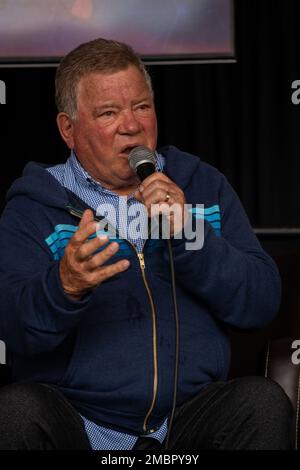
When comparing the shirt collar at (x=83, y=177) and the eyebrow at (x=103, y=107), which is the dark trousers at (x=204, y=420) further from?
the eyebrow at (x=103, y=107)

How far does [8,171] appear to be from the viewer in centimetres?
333

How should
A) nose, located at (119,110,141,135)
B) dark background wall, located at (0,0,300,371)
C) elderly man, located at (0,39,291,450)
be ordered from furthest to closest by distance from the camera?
dark background wall, located at (0,0,300,371)
nose, located at (119,110,141,135)
elderly man, located at (0,39,291,450)

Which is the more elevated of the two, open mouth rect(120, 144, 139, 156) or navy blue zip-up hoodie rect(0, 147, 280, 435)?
open mouth rect(120, 144, 139, 156)

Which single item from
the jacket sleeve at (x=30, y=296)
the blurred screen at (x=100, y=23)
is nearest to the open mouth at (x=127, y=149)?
the jacket sleeve at (x=30, y=296)

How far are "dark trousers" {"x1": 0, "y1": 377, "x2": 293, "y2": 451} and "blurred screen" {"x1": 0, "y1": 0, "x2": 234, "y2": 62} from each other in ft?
5.06

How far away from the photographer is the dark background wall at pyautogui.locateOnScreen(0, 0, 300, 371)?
123 inches

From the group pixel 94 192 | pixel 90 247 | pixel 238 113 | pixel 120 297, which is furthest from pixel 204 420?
pixel 238 113

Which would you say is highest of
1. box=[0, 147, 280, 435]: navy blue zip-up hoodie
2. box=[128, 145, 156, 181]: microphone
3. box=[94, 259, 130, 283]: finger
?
box=[128, 145, 156, 181]: microphone

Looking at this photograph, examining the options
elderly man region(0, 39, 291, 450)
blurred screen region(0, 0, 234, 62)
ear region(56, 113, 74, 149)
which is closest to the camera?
elderly man region(0, 39, 291, 450)

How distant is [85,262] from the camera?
1442 mm

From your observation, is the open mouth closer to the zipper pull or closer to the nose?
the nose

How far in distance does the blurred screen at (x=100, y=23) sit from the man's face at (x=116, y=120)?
44.3 inches

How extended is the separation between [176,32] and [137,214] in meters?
1.24

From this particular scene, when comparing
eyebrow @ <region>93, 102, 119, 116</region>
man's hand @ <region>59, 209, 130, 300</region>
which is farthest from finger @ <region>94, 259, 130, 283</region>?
eyebrow @ <region>93, 102, 119, 116</region>
